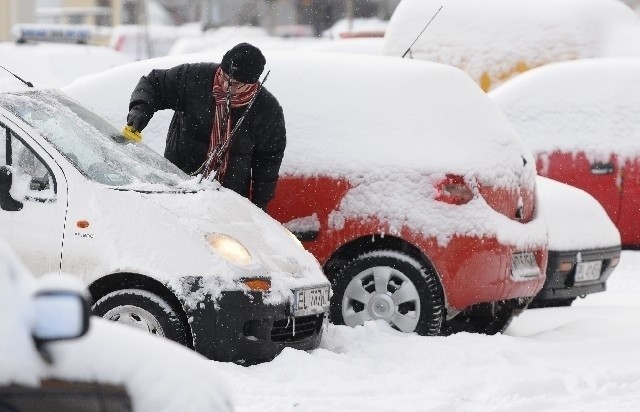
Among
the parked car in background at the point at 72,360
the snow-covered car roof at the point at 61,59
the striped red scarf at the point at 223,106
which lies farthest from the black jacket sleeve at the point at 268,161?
the snow-covered car roof at the point at 61,59

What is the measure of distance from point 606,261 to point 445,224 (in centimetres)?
182

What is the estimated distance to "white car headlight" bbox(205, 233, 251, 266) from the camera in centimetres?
655

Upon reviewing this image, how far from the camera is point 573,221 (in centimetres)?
927

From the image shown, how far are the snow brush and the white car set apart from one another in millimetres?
523

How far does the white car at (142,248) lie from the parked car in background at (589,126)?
543 cm

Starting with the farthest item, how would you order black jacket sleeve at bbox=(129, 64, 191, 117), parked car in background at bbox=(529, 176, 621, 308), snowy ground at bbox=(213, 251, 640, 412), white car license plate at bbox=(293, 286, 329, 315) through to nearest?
parked car in background at bbox=(529, 176, 621, 308) → black jacket sleeve at bbox=(129, 64, 191, 117) → white car license plate at bbox=(293, 286, 329, 315) → snowy ground at bbox=(213, 251, 640, 412)

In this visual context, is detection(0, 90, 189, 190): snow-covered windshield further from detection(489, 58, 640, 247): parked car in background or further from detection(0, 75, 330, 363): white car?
detection(489, 58, 640, 247): parked car in background

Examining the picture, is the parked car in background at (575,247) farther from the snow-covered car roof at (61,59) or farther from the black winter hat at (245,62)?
the snow-covered car roof at (61,59)

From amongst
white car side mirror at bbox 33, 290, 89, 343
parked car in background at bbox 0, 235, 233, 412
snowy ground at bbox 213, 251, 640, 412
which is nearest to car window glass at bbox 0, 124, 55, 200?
snowy ground at bbox 213, 251, 640, 412

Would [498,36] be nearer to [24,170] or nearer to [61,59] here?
[24,170]

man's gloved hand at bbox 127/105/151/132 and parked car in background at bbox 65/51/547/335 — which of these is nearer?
man's gloved hand at bbox 127/105/151/132

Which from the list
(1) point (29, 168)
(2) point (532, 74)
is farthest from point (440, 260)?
(2) point (532, 74)

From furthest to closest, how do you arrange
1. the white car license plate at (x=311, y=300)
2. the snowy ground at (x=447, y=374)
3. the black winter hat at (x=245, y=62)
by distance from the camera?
the black winter hat at (x=245, y=62), the white car license plate at (x=311, y=300), the snowy ground at (x=447, y=374)

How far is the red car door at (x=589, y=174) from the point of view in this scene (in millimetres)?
11781
